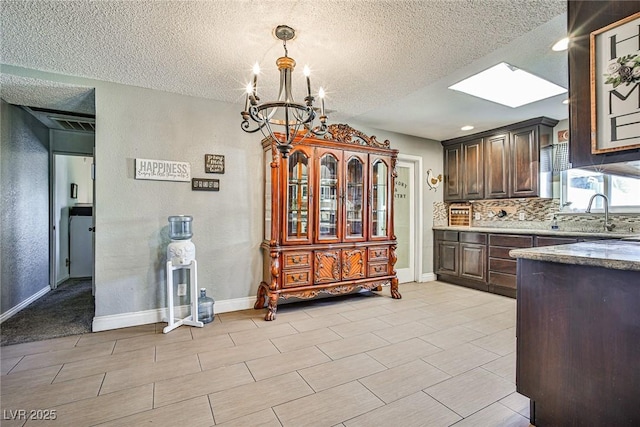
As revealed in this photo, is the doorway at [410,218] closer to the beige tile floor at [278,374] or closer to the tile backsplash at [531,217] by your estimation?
the tile backsplash at [531,217]

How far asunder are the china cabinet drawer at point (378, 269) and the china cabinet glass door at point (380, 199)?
0.40 m

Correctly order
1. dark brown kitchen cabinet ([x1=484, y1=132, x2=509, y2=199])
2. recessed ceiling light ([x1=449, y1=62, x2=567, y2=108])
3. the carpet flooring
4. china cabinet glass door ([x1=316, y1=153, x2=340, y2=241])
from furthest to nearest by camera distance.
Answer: dark brown kitchen cabinet ([x1=484, y1=132, x2=509, y2=199]), china cabinet glass door ([x1=316, y1=153, x2=340, y2=241]), recessed ceiling light ([x1=449, y1=62, x2=567, y2=108]), the carpet flooring

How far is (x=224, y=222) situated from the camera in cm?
345

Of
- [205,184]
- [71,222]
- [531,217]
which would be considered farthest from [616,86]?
[71,222]

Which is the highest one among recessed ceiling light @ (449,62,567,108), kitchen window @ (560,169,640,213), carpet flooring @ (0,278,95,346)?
recessed ceiling light @ (449,62,567,108)

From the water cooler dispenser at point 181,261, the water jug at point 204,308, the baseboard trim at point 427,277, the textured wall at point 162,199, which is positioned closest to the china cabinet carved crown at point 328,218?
the textured wall at point 162,199

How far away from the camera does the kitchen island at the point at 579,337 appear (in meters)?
1.30

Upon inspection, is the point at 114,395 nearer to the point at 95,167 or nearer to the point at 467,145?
the point at 95,167

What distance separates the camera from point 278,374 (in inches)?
83.3

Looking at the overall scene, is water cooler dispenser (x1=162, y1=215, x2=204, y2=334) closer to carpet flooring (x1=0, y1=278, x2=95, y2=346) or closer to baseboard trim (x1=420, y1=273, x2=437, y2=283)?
carpet flooring (x1=0, y1=278, x2=95, y2=346)

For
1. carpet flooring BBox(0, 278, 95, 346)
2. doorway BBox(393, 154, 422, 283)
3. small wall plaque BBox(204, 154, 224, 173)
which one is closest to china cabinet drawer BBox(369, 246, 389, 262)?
doorway BBox(393, 154, 422, 283)

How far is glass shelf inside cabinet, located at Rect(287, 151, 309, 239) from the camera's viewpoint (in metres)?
3.50

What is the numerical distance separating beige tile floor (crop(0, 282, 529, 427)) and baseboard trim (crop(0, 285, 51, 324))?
0.98m

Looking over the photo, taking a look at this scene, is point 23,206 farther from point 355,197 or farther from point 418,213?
point 418,213
